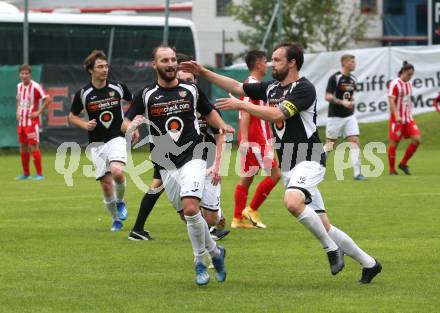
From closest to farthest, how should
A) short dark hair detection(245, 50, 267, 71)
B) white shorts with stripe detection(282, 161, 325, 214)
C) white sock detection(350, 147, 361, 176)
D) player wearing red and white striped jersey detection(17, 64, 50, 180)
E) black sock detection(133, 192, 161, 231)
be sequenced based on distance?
white shorts with stripe detection(282, 161, 325, 214) → black sock detection(133, 192, 161, 231) → short dark hair detection(245, 50, 267, 71) → white sock detection(350, 147, 361, 176) → player wearing red and white striped jersey detection(17, 64, 50, 180)

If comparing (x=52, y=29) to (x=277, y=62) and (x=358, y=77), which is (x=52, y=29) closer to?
(x=358, y=77)

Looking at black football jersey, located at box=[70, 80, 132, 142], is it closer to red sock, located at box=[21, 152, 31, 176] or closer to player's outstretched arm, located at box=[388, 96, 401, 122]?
red sock, located at box=[21, 152, 31, 176]

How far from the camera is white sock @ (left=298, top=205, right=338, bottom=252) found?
406 inches

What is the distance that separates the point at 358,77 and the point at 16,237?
76.4 feet

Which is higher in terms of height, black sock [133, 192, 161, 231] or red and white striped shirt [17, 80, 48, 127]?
red and white striped shirt [17, 80, 48, 127]

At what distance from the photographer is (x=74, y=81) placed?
32.7 m

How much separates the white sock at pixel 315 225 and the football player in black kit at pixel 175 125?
85 cm

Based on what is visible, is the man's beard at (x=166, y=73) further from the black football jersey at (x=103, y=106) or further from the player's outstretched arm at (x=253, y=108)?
the black football jersey at (x=103, y=106)

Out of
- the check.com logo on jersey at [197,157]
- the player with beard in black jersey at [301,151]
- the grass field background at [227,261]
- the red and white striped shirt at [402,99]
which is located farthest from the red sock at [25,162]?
the player with beard in black jersey at [301,151]

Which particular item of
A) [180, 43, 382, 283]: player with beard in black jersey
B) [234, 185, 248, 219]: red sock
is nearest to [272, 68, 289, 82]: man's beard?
[180, 43, 382, 283]: player with beard in black jersey

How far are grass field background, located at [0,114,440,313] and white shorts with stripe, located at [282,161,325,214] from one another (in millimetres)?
727

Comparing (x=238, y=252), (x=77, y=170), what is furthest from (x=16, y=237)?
(x=77, y=170)

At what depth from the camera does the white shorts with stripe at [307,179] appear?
34.2 feet

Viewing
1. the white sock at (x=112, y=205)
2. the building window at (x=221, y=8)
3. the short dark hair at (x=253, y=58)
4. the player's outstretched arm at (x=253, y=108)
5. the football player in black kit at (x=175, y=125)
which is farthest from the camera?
the building window at (x=221, y=8)
